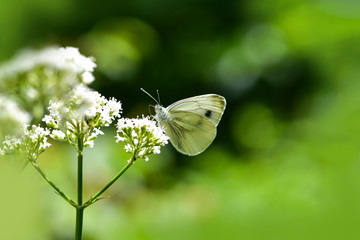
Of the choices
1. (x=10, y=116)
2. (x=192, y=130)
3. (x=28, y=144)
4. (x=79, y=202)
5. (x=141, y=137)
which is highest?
(x=192, y=130)

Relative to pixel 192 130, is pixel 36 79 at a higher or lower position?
lower

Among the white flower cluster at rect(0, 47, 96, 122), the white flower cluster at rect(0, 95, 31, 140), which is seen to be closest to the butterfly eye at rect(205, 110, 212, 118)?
the white flower cluster at rect(0, 47, 96, 122)

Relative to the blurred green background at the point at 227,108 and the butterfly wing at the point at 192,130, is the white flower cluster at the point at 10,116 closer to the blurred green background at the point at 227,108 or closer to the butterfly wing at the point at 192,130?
the butterfly wing at the point at 192,130

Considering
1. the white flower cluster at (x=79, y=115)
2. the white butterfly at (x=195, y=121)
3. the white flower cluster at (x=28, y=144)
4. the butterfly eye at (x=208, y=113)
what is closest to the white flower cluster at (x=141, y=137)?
the white flower cluster at (x=79, y=115)

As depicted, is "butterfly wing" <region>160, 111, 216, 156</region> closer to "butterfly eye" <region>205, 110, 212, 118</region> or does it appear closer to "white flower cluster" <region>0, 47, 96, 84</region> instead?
"butterfly eye" <region>205, 110, 212, 118</region>

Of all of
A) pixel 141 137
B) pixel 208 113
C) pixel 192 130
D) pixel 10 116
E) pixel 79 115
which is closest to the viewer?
pixel 10 116

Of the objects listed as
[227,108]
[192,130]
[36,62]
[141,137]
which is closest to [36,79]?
[36,62]

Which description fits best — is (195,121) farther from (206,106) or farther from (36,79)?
(36,79)
